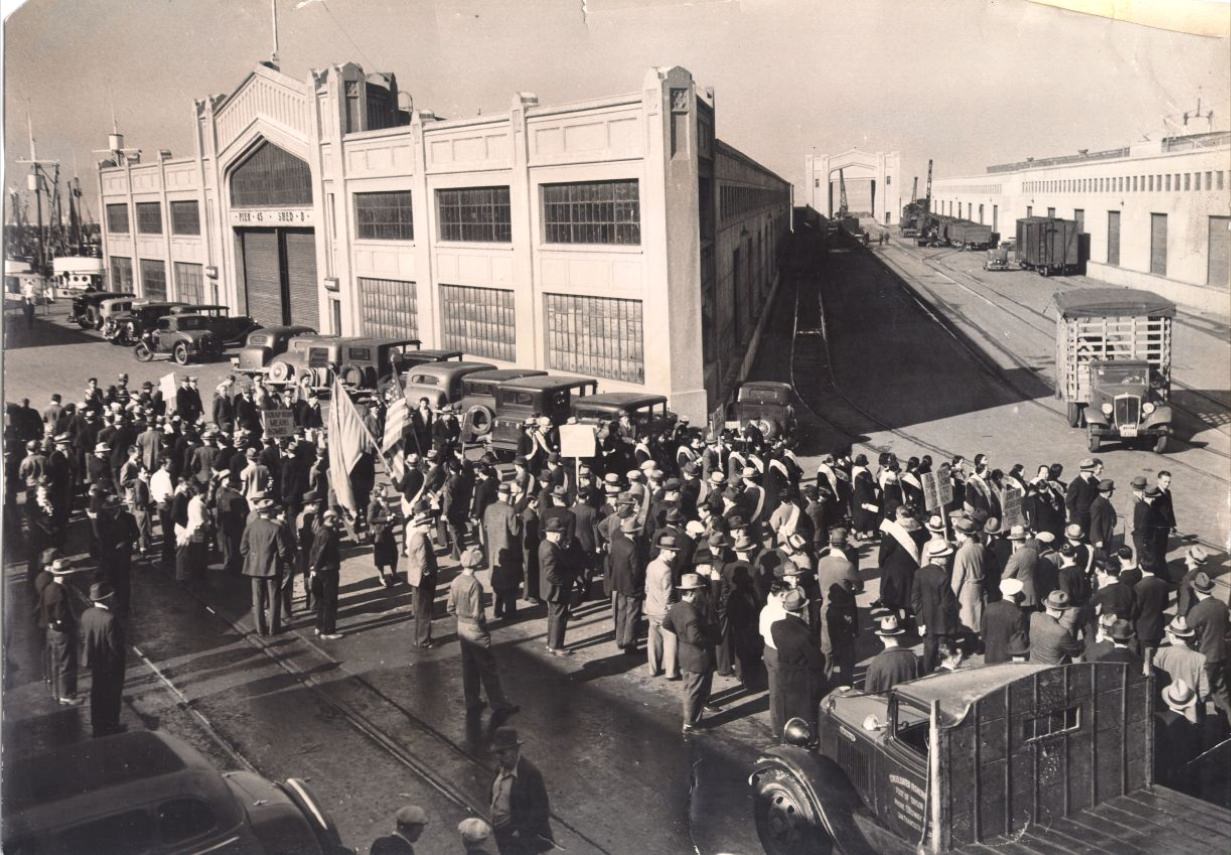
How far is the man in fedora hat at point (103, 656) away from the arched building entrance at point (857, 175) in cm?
3007

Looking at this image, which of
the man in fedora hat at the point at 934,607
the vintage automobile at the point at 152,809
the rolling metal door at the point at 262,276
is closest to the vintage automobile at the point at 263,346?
the rolling metal door at the point at 262,276

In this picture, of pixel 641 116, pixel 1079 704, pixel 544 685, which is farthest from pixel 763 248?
pixel 1079 704

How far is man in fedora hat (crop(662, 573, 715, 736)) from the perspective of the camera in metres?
10.2

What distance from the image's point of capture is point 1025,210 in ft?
196

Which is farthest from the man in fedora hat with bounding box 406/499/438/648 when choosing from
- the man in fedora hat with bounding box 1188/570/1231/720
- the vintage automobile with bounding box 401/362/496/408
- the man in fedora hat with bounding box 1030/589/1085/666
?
the vintage automobile with bounding box 401/362/496/408

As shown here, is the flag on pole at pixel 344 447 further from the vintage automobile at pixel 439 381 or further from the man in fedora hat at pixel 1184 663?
the vintage automobile at pixel 439 381

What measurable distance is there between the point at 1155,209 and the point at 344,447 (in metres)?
31.0

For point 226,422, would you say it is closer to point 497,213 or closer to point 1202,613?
point 497,213

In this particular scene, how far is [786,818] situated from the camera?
8.02m

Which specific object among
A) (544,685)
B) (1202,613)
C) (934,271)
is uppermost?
(934,271)

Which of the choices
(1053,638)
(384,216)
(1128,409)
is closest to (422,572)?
(1053,638)

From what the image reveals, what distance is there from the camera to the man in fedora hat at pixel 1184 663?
9.39 meters

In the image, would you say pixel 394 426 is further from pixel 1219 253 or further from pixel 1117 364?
pixel 1219 253

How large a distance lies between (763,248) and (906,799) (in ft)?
130
